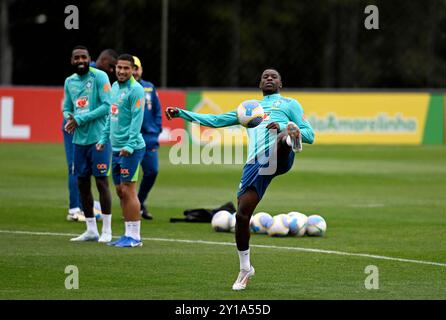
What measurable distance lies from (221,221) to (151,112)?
302cm

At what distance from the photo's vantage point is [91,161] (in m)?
14.8

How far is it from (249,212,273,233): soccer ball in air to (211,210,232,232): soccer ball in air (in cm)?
37

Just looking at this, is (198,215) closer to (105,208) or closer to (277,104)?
(105,208)

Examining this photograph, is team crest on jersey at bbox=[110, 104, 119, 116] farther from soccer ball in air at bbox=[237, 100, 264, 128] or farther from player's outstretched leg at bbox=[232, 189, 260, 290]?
player's outstretched leg at bbox=[232, 189, 260, 290]

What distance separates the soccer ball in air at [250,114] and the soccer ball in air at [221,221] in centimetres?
467

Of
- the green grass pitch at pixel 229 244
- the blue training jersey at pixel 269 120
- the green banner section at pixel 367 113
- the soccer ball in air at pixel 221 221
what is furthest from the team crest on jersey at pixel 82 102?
the green banner section at pixel 367 113

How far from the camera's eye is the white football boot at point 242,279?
36.2 feet

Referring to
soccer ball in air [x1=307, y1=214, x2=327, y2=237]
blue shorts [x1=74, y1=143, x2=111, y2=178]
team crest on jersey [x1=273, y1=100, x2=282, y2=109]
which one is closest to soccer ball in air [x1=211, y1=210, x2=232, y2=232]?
soccer ball in air [x1=307, y1=214, x2=327, y2=237]

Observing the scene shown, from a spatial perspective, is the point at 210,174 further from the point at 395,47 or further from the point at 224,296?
the point at 395,47

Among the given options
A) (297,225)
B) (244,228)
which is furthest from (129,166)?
(244,228)

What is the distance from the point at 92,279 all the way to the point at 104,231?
10.5 feet

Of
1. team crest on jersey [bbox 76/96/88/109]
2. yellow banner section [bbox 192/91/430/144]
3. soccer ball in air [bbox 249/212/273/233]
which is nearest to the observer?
team crest on jersey [bbox 76/96/88/109]

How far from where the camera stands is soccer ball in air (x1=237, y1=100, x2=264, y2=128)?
11.3 m

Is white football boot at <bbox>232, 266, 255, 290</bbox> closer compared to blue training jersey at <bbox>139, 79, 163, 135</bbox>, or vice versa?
white football boot at <bbox>232, 266, 255, 290</bbox>
